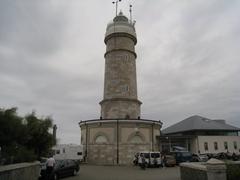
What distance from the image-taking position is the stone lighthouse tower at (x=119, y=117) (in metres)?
30.6

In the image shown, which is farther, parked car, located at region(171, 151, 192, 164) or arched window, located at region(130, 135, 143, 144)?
arched window, located at region(130, 135, 143, 144)

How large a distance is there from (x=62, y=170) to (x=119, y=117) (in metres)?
14.7

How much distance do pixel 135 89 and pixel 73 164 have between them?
16.2m

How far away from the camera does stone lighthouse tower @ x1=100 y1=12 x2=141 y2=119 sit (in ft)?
108

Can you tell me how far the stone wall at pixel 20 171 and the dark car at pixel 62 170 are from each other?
0.86 metres

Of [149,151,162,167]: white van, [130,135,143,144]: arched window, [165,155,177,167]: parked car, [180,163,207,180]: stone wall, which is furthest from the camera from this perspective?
[130,135,143,144]: arched window

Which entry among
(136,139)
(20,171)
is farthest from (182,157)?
(20,171)

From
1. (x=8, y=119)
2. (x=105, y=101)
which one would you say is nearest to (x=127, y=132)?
(x=105, y=101)

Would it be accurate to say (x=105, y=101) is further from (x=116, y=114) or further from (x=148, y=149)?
(x=148, y=149)

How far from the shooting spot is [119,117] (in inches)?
1277

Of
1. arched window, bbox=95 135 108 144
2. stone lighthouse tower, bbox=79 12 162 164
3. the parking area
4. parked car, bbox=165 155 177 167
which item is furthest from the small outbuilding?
the parking area

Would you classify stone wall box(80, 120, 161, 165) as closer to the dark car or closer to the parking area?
the parking area

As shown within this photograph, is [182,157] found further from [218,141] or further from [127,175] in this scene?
[218,141]

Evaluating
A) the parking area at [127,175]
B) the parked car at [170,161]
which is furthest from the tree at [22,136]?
the parked car at [170,161]
